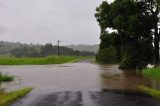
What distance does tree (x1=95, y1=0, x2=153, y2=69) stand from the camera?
47.1m

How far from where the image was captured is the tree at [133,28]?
4711cm

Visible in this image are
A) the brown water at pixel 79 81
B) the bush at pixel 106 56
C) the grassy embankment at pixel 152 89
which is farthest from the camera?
the bush at pixel 106 56

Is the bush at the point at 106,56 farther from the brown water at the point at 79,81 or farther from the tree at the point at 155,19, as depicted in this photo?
the brown water at the point at 79,81

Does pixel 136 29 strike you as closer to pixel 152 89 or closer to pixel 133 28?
pixel 133 28

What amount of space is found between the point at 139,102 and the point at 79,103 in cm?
249

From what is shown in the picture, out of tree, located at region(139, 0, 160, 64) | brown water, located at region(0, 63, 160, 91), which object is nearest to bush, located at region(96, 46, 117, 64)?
tree, located at region(139, 0, 160, 64)

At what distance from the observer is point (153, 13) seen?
162 ft

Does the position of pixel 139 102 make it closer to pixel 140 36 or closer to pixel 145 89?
pixel 145 89

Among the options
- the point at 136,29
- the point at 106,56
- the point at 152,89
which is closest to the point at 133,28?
the point at 136,29

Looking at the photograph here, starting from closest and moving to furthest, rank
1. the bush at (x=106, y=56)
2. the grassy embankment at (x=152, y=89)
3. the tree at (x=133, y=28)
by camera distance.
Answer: the grassy embankment at (x=152, y=89) < the tree at (x=133, y=28) < the bush at (x=106, y=56)

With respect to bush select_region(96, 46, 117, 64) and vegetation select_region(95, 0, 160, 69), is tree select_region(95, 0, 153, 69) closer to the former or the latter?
vegetation select_region(95, 0, 160, 69)

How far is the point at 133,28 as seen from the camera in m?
46.6

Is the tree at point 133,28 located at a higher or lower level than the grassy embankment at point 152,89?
higher

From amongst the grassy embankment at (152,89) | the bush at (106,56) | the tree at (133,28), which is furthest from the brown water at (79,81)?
the bush at (106,56)
